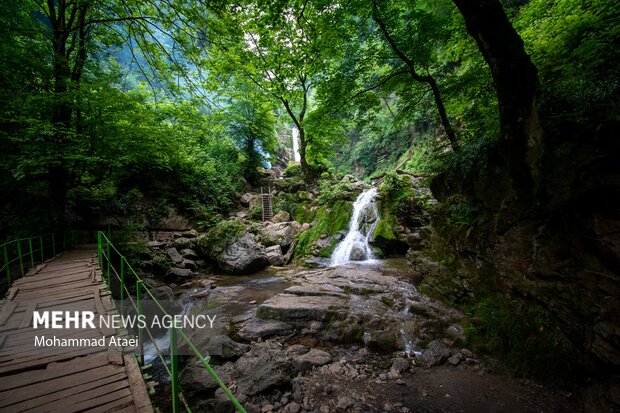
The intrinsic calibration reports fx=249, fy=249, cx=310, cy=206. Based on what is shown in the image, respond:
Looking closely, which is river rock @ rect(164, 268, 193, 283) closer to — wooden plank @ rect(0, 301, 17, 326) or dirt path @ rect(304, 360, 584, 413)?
wooden plank @ rect(0, 301, 17, 326)

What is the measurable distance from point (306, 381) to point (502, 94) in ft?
17.3

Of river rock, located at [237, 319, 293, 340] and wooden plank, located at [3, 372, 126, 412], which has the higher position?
wooden plank, located at [3, 372, 126, 412]

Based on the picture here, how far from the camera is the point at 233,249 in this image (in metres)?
10.5

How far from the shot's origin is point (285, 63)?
673 centimetres

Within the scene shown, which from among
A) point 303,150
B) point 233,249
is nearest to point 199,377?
point 233,249

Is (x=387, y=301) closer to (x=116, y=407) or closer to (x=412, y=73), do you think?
(x=116, y=407)

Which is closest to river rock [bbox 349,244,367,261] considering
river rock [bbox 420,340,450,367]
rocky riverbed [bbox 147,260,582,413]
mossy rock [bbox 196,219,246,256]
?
rocky riverbed [bbox 147,260,582,413]

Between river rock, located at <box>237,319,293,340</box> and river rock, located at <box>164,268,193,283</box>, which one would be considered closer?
river rock, located at <box>237,319,293,340</box>

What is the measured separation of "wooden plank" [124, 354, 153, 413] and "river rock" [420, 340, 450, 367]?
399 cm

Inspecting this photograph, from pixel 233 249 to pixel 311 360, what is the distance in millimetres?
7131

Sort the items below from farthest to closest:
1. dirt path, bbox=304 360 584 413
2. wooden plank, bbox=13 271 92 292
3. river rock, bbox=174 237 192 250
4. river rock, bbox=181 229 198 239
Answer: river rock, bbox=181 229 198 239 → river rock, bbox=174 237 192 250 → wooden plank, bbox=13 271 92 292 → dirt path, bbox=304 360 584 413

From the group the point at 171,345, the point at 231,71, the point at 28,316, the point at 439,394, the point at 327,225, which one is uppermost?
the point at 231,71

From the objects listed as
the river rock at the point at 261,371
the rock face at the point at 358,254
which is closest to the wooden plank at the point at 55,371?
the river rock at the point at 261,371

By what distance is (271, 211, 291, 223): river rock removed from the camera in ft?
52.2
